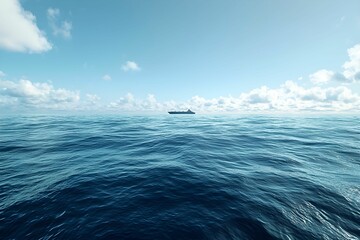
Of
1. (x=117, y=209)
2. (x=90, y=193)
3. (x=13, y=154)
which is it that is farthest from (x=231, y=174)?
(x=13, y=154)

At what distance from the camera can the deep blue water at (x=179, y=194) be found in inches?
208

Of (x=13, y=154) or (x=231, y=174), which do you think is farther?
(x=13, y=154)

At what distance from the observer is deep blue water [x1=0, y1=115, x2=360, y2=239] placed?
527 centimetres

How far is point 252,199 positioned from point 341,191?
4.50 meters

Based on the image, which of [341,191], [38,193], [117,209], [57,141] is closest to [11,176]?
[38,193]

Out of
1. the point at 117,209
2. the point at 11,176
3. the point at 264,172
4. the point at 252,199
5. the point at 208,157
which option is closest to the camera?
the point at 117,209

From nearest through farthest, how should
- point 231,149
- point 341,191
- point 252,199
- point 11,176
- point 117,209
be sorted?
point 117,209
point 252,199
point 341,191
point 11,176
point 231,149

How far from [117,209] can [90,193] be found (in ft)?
6.47

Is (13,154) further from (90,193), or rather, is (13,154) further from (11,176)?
(90,193)

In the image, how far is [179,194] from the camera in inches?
292

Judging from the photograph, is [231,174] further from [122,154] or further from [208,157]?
[122,154]

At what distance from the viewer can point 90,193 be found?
7.39 meters

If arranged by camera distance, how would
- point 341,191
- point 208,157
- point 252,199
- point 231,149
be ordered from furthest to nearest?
point 231,149 → point 208,157 → point 341,191 → point 252,199

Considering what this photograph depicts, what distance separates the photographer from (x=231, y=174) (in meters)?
9.55
